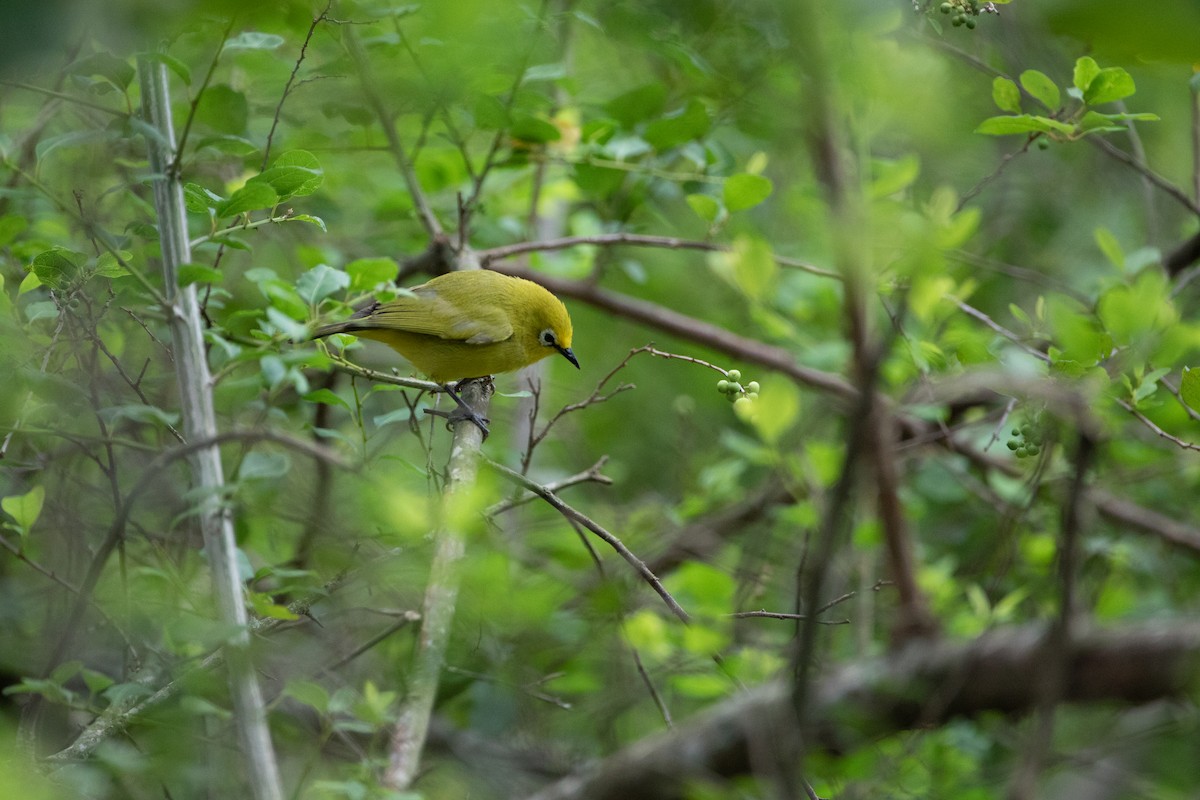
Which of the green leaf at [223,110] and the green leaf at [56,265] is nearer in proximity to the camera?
the green leaf at [56,265]

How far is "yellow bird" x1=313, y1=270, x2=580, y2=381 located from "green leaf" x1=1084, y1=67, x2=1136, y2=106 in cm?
249

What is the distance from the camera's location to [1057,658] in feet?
4.55

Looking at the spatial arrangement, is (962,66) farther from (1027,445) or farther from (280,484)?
(280,484)

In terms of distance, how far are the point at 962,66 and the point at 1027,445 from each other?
2.41 metres

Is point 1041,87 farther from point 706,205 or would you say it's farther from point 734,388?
point 734,388

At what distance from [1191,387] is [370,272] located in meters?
2.15

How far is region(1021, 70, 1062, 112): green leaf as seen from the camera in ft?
10.7

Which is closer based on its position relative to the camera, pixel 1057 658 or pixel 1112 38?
pixel 1112 38

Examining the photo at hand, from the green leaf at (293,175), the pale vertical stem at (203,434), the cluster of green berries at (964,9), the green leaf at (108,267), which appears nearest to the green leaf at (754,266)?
the pale vertical stem at (203,434)

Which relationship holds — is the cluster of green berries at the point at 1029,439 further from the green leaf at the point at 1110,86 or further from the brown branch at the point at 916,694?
the brown branch at the point at 916,694

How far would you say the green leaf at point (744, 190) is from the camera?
12.3ft

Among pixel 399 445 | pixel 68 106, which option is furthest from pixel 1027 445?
pixel 68 106

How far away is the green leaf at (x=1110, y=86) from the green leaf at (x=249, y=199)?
8.17ft

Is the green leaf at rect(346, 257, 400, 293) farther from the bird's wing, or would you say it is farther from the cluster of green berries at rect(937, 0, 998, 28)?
the bird's wing
